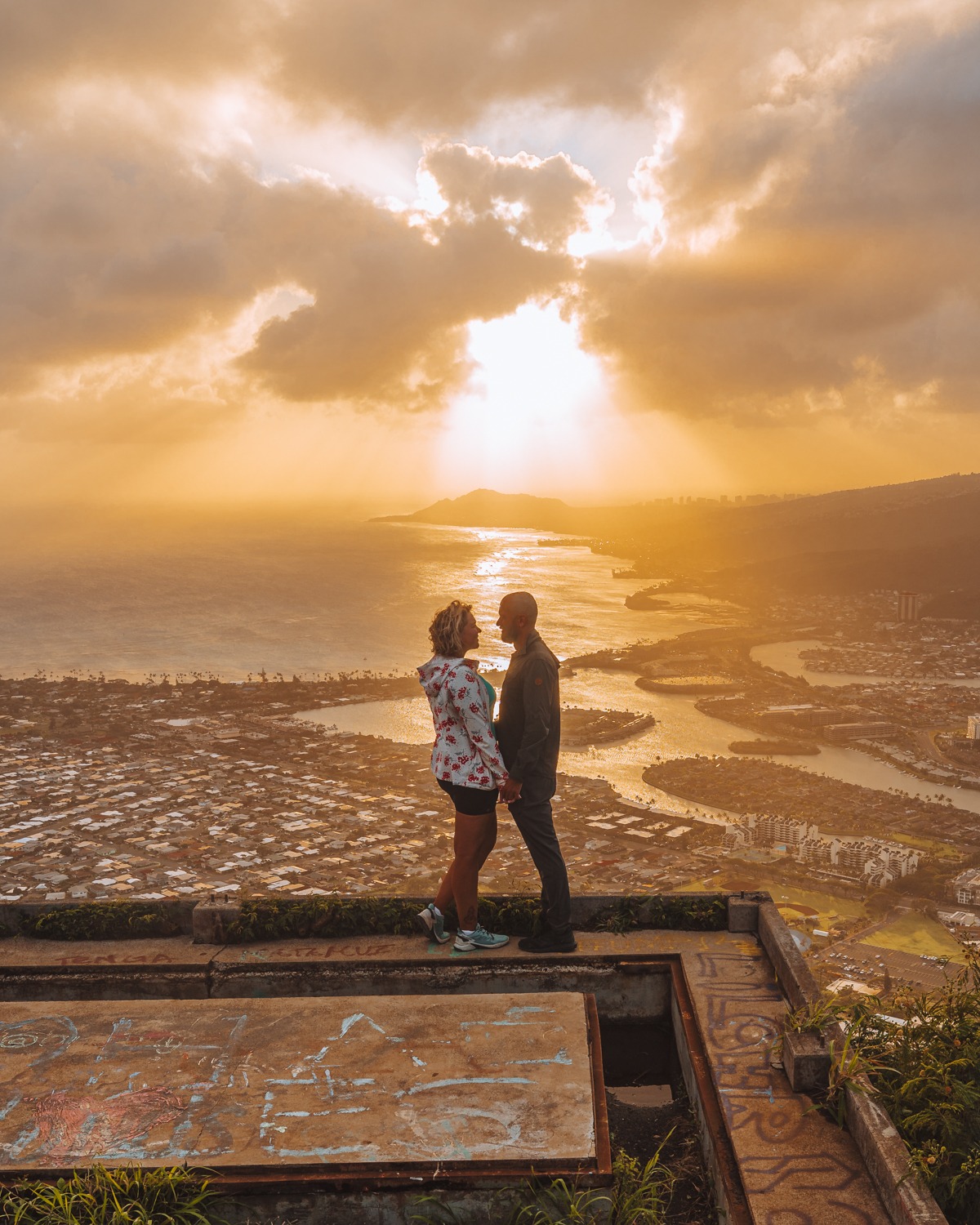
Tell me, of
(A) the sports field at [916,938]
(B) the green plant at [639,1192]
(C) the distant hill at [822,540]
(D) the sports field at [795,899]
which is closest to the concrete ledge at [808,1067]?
(B) the green plant at [639,1192]

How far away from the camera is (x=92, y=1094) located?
8.98 ft

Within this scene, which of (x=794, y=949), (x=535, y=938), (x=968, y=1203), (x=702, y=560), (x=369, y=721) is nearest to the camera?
(x=968, y=1203)

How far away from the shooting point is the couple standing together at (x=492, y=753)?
3.54 m

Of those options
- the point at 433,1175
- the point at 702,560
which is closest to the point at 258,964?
the point at 433,1175

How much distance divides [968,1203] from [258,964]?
248cm

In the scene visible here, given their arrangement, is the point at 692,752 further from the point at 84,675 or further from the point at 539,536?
the point at 539,536

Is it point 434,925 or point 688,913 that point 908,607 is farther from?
point 434,925

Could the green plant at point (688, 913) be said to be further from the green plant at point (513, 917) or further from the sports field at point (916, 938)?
the sports field at point (916, 938)

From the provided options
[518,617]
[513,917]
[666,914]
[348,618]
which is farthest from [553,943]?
[348,618]

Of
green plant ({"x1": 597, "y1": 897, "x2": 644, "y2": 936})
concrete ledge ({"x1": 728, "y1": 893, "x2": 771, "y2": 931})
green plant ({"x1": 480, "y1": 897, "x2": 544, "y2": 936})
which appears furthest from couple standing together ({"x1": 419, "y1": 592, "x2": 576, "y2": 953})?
concrete ledge ({"x1": 728, "y1": 893, "x2": 771, "y2": 931})

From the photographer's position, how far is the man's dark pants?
3.64m

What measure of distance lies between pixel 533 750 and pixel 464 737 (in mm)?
274

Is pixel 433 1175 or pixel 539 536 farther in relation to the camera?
pixel 539 536

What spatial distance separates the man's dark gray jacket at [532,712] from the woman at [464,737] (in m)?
0.11
